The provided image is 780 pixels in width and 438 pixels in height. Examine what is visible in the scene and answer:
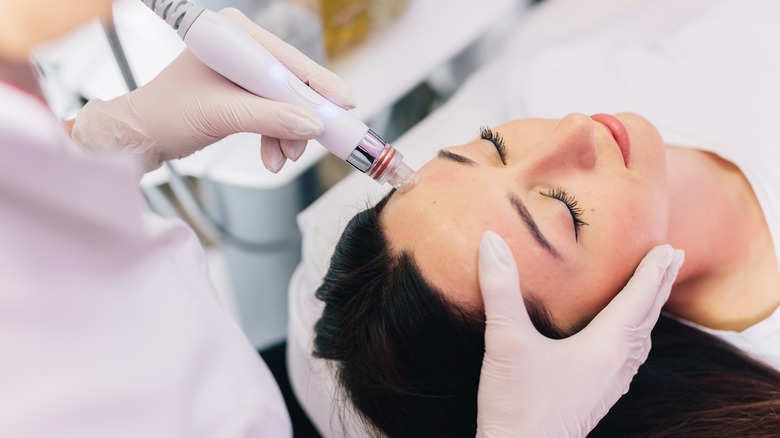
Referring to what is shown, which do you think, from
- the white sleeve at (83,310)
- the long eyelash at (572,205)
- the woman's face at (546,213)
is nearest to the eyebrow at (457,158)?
the woman's face at (546,213)

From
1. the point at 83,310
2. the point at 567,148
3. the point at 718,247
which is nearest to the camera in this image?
the point at 83,310

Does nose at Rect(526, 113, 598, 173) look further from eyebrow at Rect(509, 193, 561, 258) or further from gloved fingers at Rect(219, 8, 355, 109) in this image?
gloved fingers at Rect(219, 8, 355, 109)

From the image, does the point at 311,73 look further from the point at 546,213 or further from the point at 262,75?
the point at 546,213

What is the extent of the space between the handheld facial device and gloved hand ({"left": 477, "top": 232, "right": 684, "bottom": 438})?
0.58 ft

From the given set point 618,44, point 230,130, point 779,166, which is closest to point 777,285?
point 779,166

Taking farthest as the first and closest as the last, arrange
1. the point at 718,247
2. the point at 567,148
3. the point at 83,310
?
the point at 718,247
the point at 567,148
the point at 83,310

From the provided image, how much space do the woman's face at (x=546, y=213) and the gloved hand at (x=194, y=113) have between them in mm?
183

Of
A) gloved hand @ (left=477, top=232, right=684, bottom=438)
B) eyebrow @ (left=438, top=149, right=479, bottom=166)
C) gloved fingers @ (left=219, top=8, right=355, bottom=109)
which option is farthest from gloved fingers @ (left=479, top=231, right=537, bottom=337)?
gloved fingers @ (left=219, top=8, right=355, bottom=109)

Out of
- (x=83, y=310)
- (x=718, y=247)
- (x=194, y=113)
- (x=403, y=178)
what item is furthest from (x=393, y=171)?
(x=718, y=247)

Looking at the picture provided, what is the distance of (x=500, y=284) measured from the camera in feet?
2.32

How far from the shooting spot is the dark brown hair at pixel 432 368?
78cm

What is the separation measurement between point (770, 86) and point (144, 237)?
3.53 feet

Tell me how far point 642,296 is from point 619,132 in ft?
0.81

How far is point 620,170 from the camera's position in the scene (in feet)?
2.78
